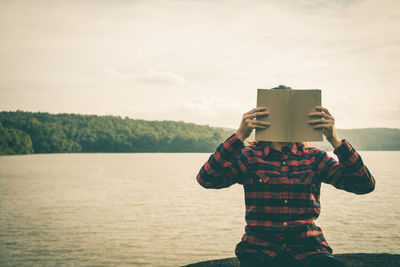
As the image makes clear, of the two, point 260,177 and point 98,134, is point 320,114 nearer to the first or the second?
point 260,177

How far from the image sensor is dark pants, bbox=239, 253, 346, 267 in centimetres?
241

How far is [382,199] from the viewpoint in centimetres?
2044

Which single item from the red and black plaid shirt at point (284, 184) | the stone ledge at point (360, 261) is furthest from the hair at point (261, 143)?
the stone ledge at point (360, 261)

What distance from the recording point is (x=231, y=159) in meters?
2.65

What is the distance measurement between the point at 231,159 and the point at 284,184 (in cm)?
39

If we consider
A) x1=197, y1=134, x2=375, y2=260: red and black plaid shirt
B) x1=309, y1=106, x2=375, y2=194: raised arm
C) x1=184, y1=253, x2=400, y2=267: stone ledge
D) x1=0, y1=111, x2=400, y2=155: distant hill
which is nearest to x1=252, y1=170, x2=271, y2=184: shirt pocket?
x1=197, y1=134, x2=375, y2=260: red and black plaid shirt

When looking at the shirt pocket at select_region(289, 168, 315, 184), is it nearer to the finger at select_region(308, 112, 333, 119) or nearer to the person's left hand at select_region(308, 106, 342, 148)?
the person's left hand at select_region(308, 106, 342, 148)

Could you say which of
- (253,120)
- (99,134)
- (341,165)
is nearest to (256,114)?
(253,120)

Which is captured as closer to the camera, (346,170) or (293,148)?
(346,170)

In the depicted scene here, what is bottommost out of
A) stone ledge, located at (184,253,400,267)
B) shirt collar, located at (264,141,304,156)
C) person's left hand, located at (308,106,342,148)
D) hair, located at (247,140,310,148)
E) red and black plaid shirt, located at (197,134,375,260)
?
stone ledge, located at (184,253,400,267)

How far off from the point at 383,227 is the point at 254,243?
12.0 metres

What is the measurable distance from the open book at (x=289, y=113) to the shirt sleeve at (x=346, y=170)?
231mm

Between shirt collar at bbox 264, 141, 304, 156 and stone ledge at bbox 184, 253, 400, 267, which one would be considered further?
stone ledge at bbox 184, 253, 400, 267

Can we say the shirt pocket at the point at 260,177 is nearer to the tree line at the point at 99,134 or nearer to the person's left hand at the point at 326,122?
the person's left hand at the point at 326,122
